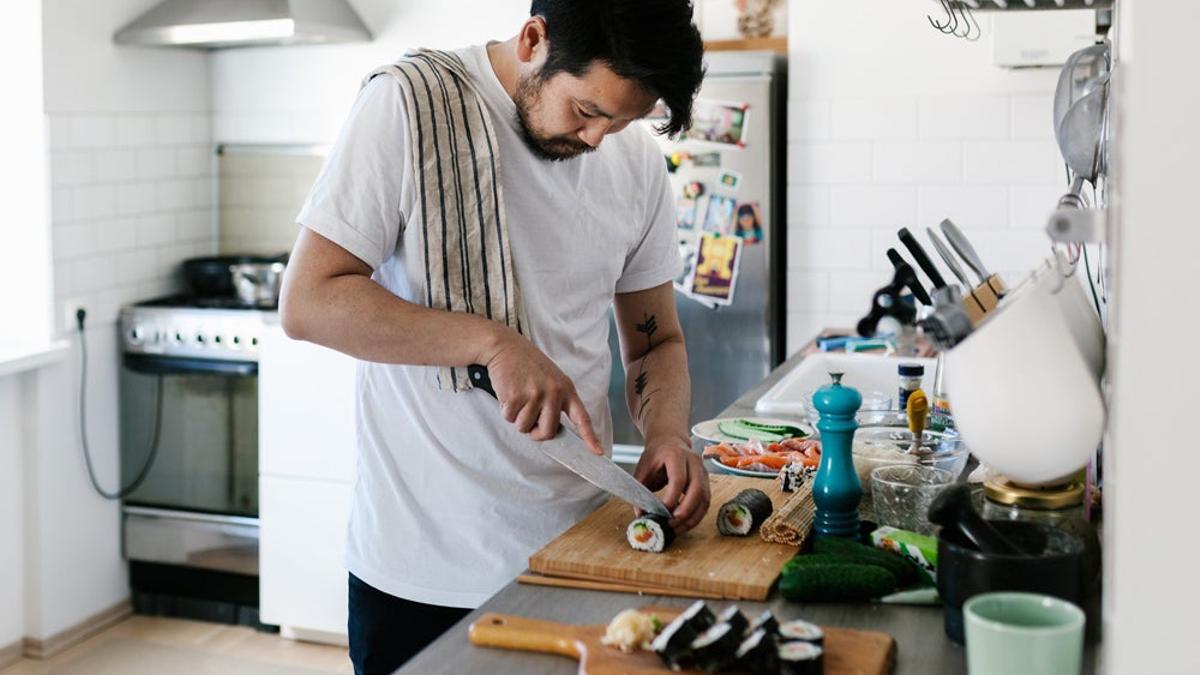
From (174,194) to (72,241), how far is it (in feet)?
1.99

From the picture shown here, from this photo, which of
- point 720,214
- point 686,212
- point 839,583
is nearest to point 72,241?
point 686,212

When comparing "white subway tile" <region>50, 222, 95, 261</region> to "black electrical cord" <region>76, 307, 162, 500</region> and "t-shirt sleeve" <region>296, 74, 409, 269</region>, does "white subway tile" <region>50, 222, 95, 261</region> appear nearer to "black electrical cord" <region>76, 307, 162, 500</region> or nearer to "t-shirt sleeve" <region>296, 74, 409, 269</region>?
"black electrical cord" <region>76, 307, 162, 500</region>

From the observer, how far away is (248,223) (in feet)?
16.3

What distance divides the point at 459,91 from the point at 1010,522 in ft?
3.12

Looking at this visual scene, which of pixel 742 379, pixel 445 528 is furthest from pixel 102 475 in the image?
pixel 445 528

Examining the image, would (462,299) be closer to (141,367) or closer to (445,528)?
(445,528)

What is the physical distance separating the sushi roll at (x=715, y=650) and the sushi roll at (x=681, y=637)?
1 cm

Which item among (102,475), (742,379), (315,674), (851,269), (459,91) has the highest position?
(459,91)

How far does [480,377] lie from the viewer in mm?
1832

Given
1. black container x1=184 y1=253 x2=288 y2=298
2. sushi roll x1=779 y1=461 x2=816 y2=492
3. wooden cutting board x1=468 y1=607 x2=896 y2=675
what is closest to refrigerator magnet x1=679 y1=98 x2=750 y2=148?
black container x1=184 y1=253 x2=288 y2=298

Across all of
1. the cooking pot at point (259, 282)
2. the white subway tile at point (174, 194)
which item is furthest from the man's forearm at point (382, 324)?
the white subway tile at point (174, 194)

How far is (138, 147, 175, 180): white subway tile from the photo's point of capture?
454 centimetres

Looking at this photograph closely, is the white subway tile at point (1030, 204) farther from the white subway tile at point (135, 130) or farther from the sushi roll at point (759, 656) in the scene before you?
the sushi roll at point (759, 656)

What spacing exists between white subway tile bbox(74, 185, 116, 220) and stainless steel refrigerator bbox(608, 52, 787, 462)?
5.38 feet
